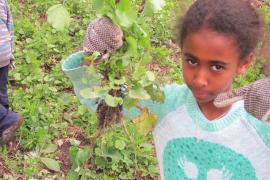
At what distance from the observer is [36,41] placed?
4012 millimetres

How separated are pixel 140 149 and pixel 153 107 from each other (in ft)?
4.52

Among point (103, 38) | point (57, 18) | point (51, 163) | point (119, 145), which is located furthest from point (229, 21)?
point (51, 163)

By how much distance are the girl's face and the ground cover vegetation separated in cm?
75

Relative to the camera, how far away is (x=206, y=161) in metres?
1.69

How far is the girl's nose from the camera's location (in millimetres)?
1501

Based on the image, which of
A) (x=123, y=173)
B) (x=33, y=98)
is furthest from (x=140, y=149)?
(x=33, y=98)

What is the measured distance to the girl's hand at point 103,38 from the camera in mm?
1528

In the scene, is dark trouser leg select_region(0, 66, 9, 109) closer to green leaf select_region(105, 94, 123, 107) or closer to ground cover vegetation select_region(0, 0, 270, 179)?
ground cover vegetation select_region(0, 0, 270, 179)

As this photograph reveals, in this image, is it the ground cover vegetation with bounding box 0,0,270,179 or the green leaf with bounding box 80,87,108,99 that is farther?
the ground cover vegetation with bounding box 0,0,270,179

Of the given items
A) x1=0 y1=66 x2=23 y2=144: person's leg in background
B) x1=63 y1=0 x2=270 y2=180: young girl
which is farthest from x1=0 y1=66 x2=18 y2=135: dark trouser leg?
x1=63 y1=0 x2=270 y2=180: young girl

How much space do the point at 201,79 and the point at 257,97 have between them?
16cm

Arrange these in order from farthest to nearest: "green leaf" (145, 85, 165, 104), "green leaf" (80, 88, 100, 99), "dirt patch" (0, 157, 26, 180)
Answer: "dirt patch" (0, 157, 26, 180)
"green leaf" (145, 85, 165, 104)
"green leaf" (80, 88, 100, 99)

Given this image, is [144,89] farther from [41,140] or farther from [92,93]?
[41,140]

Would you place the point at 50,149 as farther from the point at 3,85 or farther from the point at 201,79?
the point at 201,79
